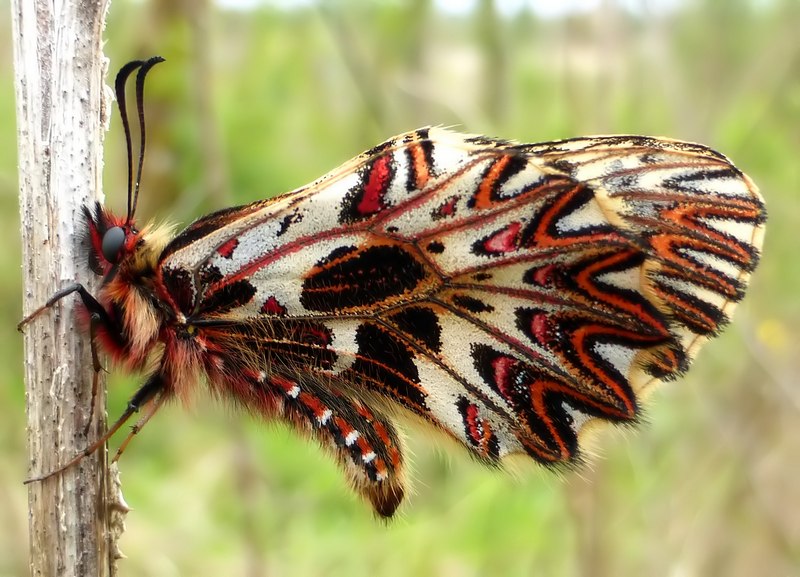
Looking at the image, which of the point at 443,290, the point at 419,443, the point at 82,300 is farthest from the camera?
the point at 419,443

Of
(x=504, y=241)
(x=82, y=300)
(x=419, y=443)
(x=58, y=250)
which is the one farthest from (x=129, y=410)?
(x=419, y=443)

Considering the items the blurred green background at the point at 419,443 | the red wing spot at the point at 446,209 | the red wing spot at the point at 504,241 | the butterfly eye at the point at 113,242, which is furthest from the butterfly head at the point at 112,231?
the blurred green background at the point at 419,443

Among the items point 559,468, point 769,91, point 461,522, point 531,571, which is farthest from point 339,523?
point 769,91

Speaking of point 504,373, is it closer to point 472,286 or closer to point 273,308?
point 472,286

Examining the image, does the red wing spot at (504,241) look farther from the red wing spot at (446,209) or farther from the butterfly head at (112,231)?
the butterfly head at (112,231)

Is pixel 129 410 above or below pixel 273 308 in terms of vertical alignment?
below

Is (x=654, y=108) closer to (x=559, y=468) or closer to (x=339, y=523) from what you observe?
(x=339, y=523)

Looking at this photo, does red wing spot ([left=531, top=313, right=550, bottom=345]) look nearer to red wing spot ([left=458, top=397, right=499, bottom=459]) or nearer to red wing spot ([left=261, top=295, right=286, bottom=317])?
red wing spot ([left=458, top=397, right=499, bottom=459])
